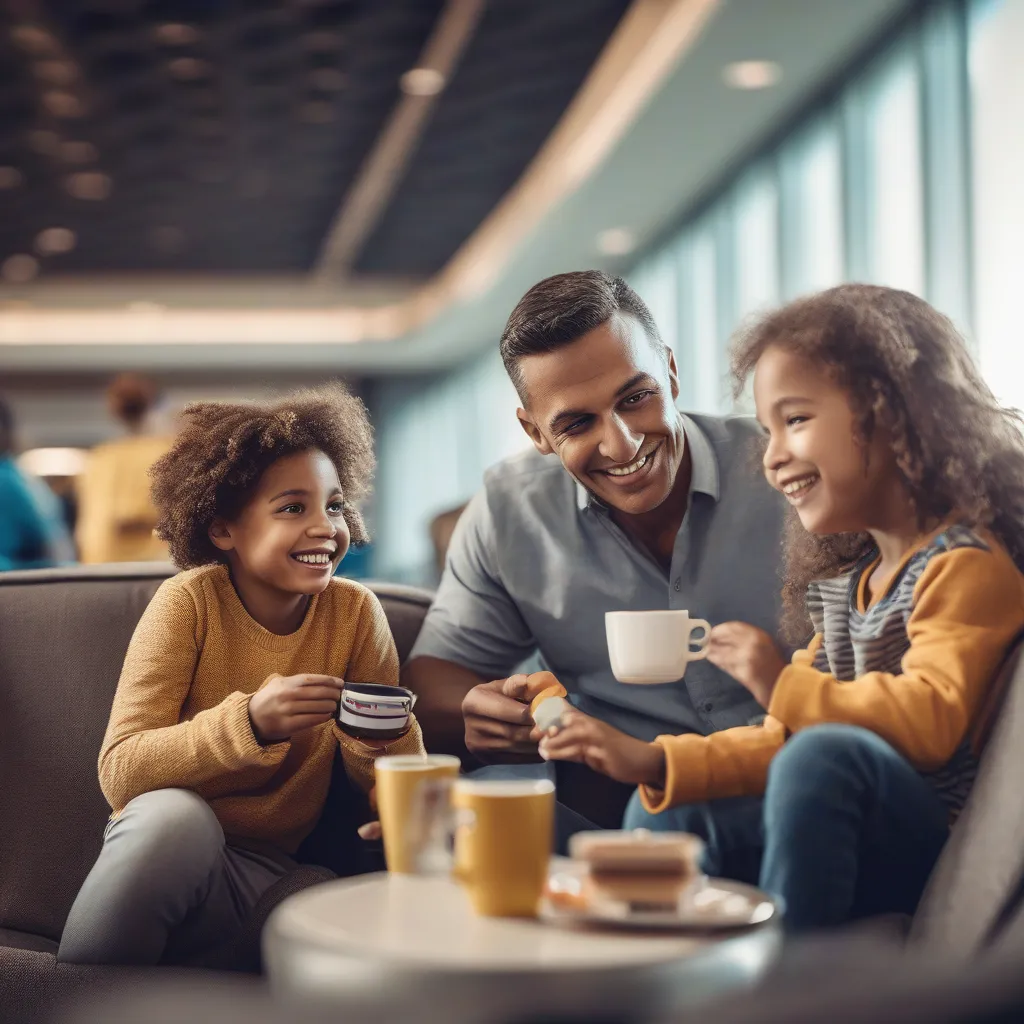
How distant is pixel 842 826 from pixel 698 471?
0.74 metres

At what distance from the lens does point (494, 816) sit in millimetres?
1048

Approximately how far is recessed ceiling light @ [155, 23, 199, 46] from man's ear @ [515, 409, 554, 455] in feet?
14.6

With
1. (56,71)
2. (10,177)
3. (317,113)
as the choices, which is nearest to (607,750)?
(56,71)

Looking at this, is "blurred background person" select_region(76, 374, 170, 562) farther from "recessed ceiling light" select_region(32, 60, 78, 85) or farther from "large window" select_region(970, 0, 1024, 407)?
"recessed ceiling light" select_region(32, 60, 78, 85)

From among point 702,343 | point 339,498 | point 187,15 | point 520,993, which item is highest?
point 187,15

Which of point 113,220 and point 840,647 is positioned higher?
point 113,220

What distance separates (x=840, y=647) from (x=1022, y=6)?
3.64 meters

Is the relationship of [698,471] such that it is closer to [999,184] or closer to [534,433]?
[534,433]

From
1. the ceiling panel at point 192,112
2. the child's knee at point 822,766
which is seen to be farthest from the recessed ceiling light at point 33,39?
the child's knee at point 822,766

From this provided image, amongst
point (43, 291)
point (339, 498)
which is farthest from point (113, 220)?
point (339, 498)

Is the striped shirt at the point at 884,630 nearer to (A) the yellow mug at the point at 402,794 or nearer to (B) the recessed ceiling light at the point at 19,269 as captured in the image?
(A) the yellow mug at the point at 402,794

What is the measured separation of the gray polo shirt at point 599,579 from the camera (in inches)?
69.4

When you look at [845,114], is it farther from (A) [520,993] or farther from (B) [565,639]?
(A) [520,993]

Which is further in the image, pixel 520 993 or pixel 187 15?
pixel 187 15
